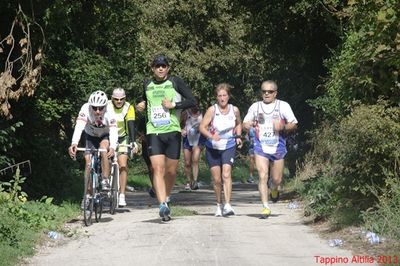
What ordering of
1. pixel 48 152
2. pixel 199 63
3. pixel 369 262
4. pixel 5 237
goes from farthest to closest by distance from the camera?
pixel 199 63 → pixel 48 152 → pixel 5 237 → pixel 369 262

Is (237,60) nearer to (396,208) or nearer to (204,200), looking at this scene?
(204,200)

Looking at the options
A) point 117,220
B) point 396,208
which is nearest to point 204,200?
point 117,220

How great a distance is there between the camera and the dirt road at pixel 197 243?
883 centimetres

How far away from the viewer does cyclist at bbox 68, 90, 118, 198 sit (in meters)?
12.8

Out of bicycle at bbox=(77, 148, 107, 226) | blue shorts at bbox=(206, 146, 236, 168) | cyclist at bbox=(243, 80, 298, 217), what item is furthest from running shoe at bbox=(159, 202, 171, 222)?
cyclist at bbox=(243, 80, 298, 217)

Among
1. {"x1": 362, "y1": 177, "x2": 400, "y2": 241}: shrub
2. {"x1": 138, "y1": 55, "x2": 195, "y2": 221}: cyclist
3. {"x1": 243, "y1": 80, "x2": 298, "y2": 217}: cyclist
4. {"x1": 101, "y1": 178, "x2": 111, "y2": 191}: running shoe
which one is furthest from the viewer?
{"x1": 243, "y1": 80, "x2": 298, "y2": 217}: cyclist

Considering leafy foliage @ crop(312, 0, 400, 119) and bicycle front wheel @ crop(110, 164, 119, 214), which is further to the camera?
bicycle front wheel @ crop(110, 164, 119, 214)

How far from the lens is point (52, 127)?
65.8ft

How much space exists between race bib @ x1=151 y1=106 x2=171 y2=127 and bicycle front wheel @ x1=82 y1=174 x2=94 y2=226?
1.22 m

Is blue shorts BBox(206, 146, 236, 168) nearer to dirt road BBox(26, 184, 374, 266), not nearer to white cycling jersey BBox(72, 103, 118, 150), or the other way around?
dirt road BBox(26, 184, 374, 266)

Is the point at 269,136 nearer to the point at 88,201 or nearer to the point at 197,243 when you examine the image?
the point at 88,201

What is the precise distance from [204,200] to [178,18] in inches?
913

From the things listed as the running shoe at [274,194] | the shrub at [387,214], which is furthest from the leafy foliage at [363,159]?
the running shoe at [274,194]

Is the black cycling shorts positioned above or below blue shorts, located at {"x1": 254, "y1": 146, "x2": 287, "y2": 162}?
above
